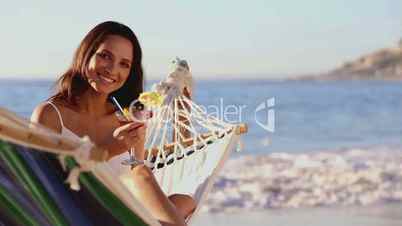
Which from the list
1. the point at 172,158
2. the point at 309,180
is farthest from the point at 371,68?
the point at 172,158

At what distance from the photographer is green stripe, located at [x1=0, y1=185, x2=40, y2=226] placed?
1.40m

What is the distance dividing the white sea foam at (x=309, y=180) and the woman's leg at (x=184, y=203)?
304 cm

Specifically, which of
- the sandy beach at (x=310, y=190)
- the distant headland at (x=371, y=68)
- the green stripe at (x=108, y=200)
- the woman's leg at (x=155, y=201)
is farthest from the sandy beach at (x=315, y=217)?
the distant headland at (x=371, y=68)

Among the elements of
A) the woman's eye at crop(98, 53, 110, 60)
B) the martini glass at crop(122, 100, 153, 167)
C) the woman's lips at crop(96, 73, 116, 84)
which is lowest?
the martini glass at crop(122, 100, 153, 167)

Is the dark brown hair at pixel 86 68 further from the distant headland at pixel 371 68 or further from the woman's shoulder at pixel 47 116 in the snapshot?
the distant headland at pixel 371 68

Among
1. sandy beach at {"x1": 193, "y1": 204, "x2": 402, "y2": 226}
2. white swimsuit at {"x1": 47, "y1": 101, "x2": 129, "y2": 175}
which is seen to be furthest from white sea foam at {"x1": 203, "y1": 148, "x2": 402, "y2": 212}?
white swimsuit at {"x1": 47, "y1": 101, "x2": 129, "y2": 175}

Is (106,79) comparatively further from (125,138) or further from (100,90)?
(125,138)

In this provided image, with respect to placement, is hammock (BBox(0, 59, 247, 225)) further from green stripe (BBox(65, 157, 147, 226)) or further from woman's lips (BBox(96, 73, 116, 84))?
woman's lips (BBox(96, 73, 116, 84))

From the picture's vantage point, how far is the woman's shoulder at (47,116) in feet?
6.34

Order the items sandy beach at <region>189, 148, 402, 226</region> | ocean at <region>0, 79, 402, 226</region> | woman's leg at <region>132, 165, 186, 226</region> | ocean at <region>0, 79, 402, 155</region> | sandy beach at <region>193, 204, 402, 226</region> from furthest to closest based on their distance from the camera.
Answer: ocean at <region>0, 79, 402, 155</region>
ocean at <region>0, 79, 402, 226</region>
sandy beach at <region>189, 148, 402, 226</region>
sandy beach at <region>193, 204, 402, 226</region>
woman's leg at <region>132, 165, 186, 226</region>

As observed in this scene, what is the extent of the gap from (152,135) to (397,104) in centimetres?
697

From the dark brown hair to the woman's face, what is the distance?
0.01 metres

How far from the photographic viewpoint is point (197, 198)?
6.53 feet

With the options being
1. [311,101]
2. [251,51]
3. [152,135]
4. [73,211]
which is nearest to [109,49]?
[152,135]
